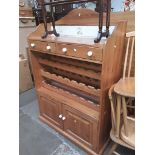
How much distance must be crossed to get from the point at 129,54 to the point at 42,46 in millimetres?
800

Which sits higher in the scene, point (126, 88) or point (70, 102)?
point (126, 88)

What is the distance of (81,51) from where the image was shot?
1.31 m

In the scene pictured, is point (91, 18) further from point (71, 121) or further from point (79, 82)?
point (71, 121)

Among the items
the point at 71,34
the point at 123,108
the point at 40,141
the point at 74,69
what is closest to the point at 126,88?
the point at 123,108

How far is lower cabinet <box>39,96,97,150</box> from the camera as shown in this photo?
1532 millimetres

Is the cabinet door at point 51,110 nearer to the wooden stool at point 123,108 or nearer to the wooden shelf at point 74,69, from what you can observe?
the wooden shelf at point 74,69

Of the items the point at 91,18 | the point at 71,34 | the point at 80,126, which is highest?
the point at 91,18

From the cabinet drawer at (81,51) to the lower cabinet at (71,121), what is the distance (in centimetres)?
53

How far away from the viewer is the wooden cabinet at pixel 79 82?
130 cm

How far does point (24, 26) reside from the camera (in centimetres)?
297

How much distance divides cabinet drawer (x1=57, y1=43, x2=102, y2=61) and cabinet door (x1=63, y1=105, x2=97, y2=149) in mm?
534

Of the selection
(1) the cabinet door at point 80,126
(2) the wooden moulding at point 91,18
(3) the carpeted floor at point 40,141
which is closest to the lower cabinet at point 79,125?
(1) the cabinet door at point 80,126
